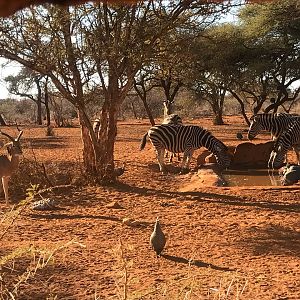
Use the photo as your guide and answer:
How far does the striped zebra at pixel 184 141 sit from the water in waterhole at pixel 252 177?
36cm

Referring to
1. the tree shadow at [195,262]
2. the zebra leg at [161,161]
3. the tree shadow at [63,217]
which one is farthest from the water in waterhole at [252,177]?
the tree shadow at [195,262]

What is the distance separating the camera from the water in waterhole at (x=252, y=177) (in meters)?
10.4

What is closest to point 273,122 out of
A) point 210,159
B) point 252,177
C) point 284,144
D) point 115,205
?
point 284,144

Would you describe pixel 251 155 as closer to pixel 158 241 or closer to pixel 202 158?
pixel 202 158

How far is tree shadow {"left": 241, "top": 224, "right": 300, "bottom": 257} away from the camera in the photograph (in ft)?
16.9

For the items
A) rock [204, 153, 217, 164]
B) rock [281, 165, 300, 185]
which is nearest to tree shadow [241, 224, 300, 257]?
rock [281, 165, 300, 185]

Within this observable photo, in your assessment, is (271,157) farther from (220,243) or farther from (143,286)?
(143,286)

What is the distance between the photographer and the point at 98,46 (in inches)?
303

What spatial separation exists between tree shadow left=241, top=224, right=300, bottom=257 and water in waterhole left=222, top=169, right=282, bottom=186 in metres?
4.20

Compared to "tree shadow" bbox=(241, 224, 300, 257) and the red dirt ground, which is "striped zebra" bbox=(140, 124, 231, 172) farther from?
"tree shadow" bbox=(241, 224, 300, 257)

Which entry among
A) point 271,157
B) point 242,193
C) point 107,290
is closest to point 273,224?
point 242,193

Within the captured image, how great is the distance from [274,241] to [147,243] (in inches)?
55.0

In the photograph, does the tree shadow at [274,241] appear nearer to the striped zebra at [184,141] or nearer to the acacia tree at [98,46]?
the acacia tree at [98,46]

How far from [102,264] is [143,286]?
74 cm
